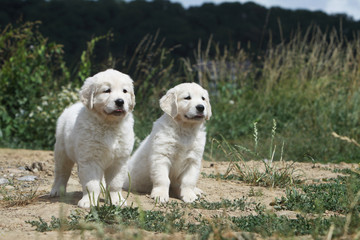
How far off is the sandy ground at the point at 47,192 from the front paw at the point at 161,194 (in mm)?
91

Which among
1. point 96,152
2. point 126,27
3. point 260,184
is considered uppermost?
point 126,27

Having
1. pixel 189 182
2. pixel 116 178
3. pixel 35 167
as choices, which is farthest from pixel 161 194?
pixel 35 167

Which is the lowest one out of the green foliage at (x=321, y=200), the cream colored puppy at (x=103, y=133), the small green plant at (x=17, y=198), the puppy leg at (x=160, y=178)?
the small green plant at (x=17, y=198)

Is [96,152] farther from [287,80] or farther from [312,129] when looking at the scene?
[287,80]

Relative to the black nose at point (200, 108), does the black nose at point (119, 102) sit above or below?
above

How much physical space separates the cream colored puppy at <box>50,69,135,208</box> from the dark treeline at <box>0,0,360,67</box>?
10007 millimetres

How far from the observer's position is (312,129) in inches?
Answer: 370

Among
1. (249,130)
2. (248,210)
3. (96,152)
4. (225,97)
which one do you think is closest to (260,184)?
(248,210)

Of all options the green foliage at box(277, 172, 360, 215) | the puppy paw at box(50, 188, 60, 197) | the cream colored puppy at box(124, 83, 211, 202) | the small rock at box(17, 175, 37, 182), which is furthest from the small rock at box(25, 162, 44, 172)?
the green foliage at box(277, 172, 360, 215)

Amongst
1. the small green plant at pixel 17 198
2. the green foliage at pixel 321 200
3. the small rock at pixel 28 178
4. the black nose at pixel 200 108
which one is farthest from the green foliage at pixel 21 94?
the green foliage at pixel 321 200

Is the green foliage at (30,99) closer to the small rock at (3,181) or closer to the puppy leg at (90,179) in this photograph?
the small rock at (3,181)

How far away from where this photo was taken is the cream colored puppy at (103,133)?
4.55 m

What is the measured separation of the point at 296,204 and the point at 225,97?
6.30 metres

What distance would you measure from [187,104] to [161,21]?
1237 centimetres
